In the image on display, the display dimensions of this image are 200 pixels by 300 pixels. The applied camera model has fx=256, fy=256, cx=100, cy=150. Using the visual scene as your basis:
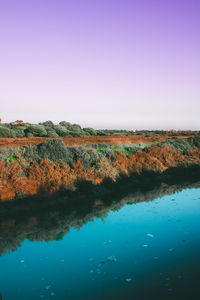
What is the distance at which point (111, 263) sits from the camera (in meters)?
6.97

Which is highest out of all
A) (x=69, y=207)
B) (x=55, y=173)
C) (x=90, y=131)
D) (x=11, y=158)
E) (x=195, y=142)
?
(x=90, y=131)

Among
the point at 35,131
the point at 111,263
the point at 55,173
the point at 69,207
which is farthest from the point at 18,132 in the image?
the point at 111,263

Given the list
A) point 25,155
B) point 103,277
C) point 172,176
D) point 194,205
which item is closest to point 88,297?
point 103,277

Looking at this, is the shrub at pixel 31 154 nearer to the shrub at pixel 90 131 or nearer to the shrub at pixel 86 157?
the shrub at pixel 86 157

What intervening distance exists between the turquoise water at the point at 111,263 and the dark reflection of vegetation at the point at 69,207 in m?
0.58

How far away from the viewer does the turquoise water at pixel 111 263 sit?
5824 millimetres

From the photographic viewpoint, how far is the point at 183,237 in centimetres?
861

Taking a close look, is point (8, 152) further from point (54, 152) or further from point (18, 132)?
point (18, 132)

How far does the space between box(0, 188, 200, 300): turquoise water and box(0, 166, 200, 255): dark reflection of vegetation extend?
578mm

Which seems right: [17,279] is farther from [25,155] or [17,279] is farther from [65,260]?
[25,155]

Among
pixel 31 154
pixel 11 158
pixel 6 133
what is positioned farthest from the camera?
pixel 6 133

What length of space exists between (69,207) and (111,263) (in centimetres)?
504

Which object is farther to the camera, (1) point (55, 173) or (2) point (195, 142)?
(2) point (195, 142)

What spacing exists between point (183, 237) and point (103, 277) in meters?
3.54
